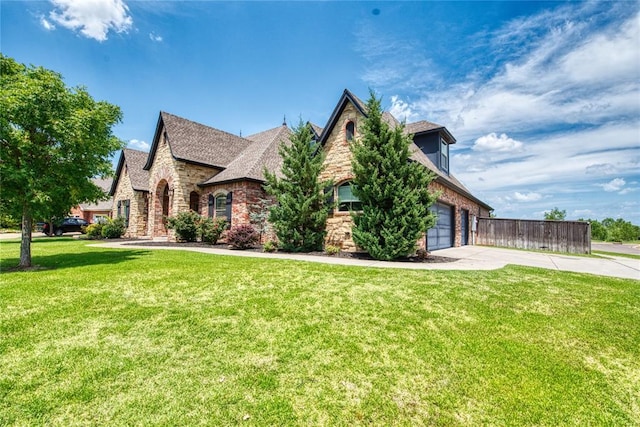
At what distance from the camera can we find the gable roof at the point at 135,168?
24.3 meters

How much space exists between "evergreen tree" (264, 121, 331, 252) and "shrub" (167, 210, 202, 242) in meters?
6.82

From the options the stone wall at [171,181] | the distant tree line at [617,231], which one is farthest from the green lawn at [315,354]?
the distant tree line at [617,231]

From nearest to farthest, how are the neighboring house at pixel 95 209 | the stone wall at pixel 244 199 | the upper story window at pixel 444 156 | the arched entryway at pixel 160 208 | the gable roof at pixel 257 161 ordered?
the upper story window at pixel 444 156, the stone wall at pixel 244 199, the gable roof at pixel 257 161, the arched entryway at pixel 160 208, the neighboring house at pixel 95 209

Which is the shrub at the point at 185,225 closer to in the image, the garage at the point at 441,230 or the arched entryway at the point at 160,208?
the arched entryway at the point at 160,208

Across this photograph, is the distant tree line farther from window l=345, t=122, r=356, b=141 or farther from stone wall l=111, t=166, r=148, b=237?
stone wall l=111, t=166, r=148, b=237

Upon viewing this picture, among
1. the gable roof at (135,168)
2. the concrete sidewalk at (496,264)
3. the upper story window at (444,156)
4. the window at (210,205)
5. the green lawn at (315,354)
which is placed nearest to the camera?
the green lawn at (315,354)

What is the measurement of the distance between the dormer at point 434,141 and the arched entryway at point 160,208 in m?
17.9

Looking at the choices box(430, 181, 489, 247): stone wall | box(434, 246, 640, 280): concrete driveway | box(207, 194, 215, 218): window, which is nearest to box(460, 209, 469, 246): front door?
box(430, 181, 489, 247): stone wall

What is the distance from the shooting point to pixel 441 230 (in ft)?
52.7

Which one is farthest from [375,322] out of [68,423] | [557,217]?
[557,217]

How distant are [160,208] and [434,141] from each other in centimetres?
1985

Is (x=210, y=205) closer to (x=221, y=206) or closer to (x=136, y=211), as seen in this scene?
(x=221, y=206)

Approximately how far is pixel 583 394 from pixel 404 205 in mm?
7648

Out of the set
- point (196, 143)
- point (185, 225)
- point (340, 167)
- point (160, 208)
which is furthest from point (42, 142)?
point (160, 208)
